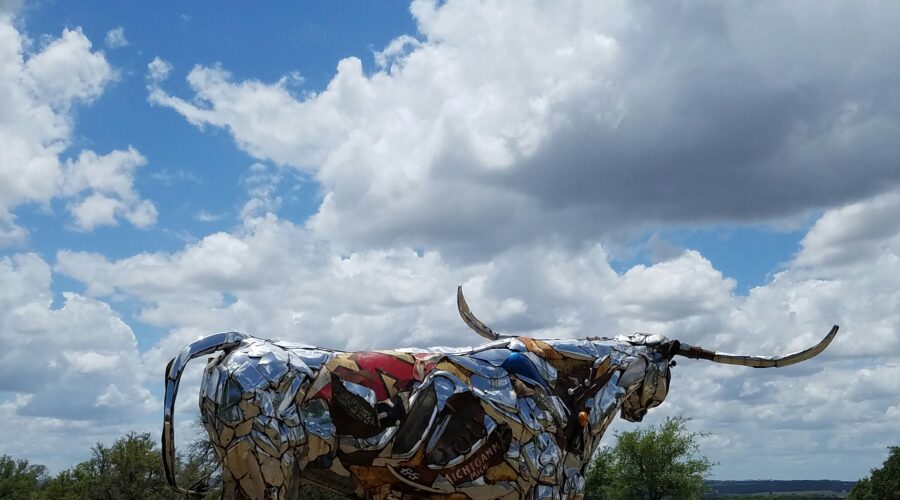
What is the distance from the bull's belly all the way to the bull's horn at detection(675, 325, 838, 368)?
2879 millimetres

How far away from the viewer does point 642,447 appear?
3747 cm

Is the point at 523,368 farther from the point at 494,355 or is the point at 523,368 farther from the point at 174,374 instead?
the point at 174,374

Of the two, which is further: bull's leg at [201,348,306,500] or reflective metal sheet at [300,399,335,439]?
reflective metal sheet at [300,399,335,439]

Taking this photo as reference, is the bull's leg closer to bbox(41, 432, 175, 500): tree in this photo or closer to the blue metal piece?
the blue metal piece

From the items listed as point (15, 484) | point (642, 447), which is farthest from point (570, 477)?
point (15, 484)

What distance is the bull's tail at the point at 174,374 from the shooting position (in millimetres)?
12000

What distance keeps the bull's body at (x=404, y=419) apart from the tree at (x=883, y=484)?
40.1 metres

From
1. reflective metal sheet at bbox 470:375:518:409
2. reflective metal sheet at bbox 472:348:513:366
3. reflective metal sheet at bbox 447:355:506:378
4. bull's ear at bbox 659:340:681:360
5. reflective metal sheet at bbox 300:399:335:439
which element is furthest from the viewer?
bull's ear at bbox 659:340:681:360

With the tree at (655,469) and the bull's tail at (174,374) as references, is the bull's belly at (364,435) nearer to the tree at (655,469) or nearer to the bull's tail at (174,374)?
the bull's tail at (174,374)

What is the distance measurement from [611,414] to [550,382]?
1117 mm

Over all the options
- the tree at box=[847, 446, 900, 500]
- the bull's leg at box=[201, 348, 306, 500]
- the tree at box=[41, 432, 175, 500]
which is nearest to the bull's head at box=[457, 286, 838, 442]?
the bull's leg at box=[201, 348, 306, 500]

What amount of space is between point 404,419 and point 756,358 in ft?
19.2

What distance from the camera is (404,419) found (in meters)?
12.6

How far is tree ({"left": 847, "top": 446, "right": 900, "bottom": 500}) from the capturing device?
48125mm
